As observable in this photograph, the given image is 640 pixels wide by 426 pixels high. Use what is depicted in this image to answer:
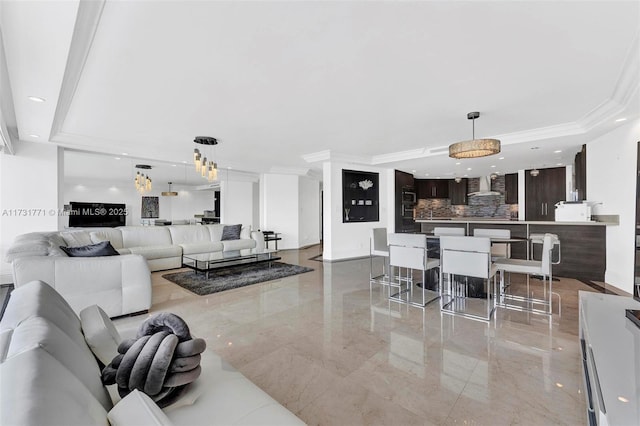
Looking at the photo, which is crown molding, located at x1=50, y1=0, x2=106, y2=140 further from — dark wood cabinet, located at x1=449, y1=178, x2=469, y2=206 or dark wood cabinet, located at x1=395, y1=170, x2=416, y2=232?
dark wood cabinet, located at x1=449, y1=178, x2=469, y2=206

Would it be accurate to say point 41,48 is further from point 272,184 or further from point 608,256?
point 608,256

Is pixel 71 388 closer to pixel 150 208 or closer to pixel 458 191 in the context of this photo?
pixel 458 191

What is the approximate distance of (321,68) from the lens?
257 cm

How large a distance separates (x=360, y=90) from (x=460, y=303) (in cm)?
285

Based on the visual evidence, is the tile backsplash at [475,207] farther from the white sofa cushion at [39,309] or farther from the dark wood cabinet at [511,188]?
the white sofa cushion at [39,309]

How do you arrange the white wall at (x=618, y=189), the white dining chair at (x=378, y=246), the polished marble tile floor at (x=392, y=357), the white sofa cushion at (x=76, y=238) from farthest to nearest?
1. the white dining chair at (x=378, y=246)
2. the white sofa cushion at (x=76, y=238)
3. the white wall at (x=618, y=189)
4. the polished marble tile floor at (x=392, y=357)

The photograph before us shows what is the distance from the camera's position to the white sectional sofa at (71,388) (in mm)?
605

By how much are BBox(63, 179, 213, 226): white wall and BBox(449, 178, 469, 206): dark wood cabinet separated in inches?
396

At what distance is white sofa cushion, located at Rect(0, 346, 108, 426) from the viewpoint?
56 cm

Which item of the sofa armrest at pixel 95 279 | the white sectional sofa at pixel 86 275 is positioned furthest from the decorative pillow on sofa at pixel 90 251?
the sofa armrest at pixel 95 279

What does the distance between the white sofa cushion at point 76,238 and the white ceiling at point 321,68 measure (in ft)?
5.01

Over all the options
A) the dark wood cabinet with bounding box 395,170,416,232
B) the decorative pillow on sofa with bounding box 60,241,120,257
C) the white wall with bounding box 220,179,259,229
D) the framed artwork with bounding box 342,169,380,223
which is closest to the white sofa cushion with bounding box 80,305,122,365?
the decorative pillow on sofa with bounding box 60,241,120,257

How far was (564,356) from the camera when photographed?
2.28 meters

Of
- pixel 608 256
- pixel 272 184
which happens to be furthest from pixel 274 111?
pixel 608 256
